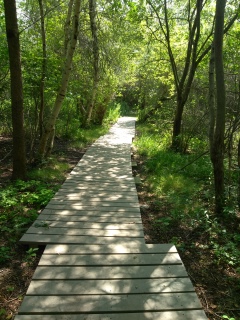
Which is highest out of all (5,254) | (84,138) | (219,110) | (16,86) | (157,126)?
(16,86)

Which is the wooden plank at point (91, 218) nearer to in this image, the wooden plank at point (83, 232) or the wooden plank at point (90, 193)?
the wooden plank at point (83, 232)

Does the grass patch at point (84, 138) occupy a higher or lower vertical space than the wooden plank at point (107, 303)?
higher

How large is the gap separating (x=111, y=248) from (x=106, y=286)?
66 centimetres

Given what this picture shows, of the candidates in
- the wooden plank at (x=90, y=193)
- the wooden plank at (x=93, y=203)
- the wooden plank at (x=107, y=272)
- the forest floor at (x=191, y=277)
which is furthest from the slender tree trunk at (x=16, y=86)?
the wooden plank at (x=107, y=272)

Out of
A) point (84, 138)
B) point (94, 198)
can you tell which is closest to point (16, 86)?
point (94, 198)

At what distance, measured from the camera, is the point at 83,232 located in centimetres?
349

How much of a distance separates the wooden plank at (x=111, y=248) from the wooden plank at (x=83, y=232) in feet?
0.79

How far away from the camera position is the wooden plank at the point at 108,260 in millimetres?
2838

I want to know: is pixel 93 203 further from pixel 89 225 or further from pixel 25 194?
pixel 25 194

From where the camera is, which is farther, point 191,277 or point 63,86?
point 63,86

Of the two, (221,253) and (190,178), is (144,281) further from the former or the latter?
(190,178)

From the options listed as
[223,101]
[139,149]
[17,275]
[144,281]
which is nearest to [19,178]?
[17,275]

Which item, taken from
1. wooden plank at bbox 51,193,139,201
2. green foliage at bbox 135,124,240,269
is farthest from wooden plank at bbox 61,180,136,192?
green foliage at bbox 135,124,240,269

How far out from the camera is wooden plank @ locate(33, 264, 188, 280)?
263 cm
